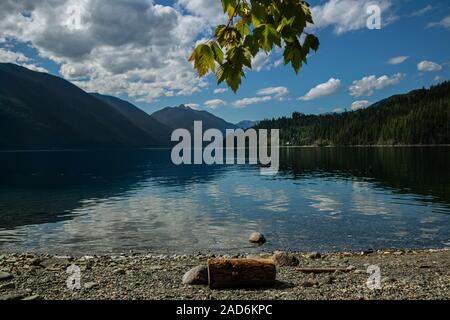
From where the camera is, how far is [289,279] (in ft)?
54.0

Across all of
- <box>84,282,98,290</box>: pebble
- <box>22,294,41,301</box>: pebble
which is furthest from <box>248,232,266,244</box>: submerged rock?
<box>22,294,41,301</box>: pebble

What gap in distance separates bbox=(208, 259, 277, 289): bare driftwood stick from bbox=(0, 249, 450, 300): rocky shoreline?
0.44 meters

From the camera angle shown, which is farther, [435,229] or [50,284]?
[435,229]

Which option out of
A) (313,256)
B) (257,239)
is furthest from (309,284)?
(257,239)

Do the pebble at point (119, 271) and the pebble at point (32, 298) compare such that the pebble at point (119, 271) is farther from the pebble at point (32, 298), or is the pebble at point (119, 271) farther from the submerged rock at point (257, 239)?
the submerged rock at point (257, 239)

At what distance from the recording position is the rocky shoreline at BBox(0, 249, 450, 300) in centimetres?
1356

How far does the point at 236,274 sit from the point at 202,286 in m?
1.49

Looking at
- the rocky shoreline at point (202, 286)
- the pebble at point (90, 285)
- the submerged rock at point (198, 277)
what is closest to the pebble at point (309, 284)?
the rocky shoreline at point (202, 286)

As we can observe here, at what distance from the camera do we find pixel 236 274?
14617 mm

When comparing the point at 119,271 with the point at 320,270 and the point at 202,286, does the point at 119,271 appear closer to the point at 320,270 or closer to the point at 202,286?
the point at 202,286

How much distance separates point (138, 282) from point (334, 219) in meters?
27.2

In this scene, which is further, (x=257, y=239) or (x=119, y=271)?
(x=257, y=239)
